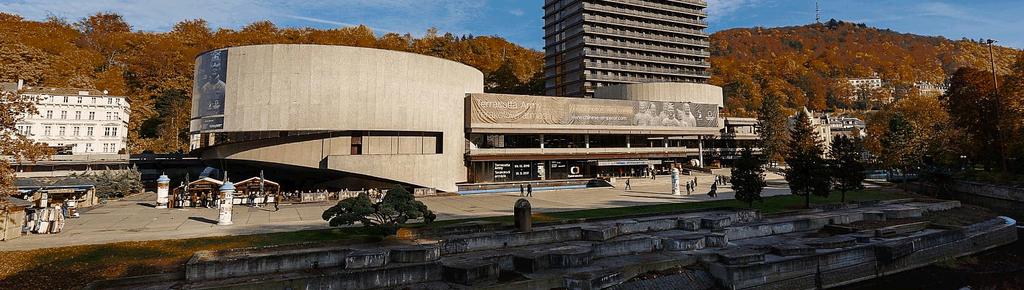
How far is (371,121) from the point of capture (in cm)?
5097

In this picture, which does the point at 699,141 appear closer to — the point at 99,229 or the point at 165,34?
the point at 99,229

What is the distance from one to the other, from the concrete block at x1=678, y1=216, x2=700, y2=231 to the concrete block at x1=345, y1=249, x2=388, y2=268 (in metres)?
15.7

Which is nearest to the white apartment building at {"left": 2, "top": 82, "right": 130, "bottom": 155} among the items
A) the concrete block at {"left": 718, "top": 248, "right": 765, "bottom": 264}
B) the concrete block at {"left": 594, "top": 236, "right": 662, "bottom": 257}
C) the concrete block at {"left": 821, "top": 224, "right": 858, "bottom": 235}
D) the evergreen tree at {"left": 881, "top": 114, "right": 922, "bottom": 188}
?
the concrete block at {"left": 594, "top": 236, "right": 662, "bottom": 257}

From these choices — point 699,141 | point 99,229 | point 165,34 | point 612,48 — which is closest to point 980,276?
point 99,229

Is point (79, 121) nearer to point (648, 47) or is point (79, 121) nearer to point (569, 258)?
point (569, 258)

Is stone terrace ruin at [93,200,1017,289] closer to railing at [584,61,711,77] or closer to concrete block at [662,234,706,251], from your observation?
concrete block at [662,234,706,251]

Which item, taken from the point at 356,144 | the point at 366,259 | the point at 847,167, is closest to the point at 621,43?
the point at 356,144

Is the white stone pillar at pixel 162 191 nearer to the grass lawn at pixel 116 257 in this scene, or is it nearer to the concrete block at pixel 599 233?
the grass lawn at pixel 116 257

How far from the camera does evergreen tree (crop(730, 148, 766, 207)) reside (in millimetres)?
29969

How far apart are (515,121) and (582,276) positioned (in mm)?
44768

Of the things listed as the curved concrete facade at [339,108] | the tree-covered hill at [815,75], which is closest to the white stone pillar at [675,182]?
the curved concrete facade at [339,108]

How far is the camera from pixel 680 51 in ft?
370

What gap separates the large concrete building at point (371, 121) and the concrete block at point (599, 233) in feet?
107

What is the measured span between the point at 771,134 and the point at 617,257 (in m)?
74.7
